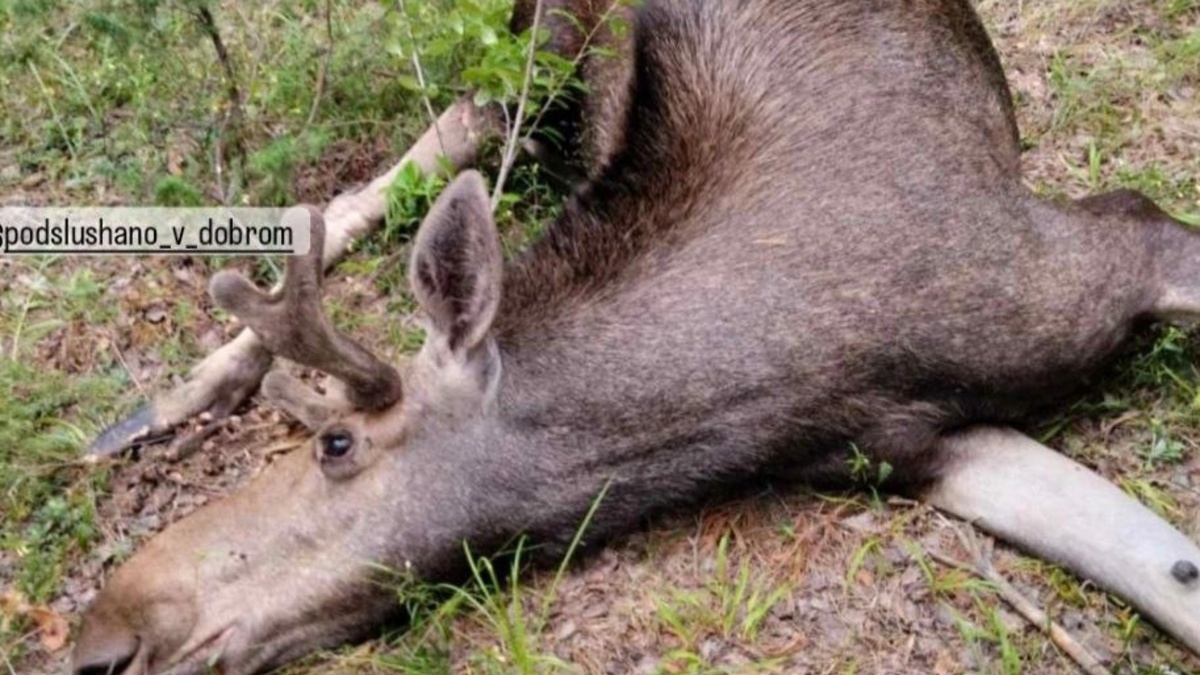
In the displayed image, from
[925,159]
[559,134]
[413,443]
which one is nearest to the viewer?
[413,443]

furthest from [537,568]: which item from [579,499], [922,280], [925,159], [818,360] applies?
[925,159]

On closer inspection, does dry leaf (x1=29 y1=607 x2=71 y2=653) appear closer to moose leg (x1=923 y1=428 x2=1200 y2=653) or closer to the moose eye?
the moose eye

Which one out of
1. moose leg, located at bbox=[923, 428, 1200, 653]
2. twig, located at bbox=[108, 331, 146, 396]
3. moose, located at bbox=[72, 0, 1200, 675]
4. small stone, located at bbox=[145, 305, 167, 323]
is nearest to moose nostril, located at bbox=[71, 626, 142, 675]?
moose, located at bbox=[72, 0, 1200, 675]

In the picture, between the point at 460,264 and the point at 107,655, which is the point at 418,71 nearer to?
the point at 460,264

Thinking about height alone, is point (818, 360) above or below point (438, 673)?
above

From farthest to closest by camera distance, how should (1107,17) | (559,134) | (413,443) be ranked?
(1107,17) < (559,134) < (413,443)

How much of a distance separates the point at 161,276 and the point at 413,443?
1.70 m

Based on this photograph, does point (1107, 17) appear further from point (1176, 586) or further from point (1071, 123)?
point (1176, 586)

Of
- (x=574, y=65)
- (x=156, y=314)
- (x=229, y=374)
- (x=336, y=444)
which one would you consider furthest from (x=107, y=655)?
(x=574, y=65)

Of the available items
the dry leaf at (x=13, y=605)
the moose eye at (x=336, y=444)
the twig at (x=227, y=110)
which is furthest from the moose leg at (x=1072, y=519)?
the twig at (x=227, y=110)

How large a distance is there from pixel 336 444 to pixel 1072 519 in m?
2.00

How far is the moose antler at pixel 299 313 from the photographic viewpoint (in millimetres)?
3682

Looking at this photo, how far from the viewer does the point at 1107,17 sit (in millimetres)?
5824

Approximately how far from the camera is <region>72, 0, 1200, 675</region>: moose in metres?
3.87
